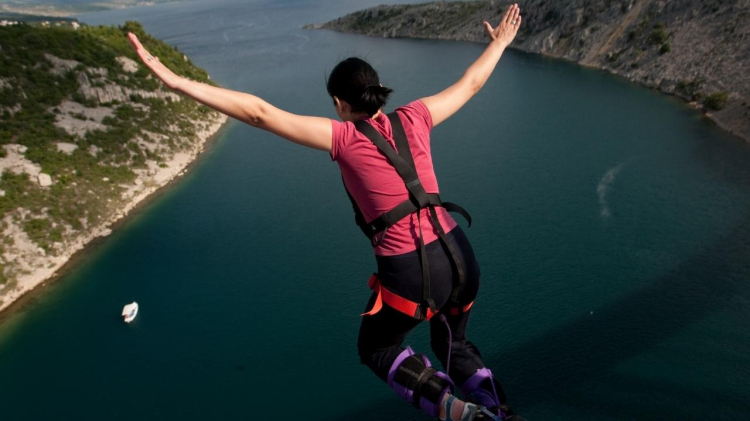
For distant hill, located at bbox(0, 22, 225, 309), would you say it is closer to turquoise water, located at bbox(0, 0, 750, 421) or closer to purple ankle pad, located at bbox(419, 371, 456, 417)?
turquoise water, located at bbox(0, 0, 750, 421)

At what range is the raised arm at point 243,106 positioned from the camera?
2.42m

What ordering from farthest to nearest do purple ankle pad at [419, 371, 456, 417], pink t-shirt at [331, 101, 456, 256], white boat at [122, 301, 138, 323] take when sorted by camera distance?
white boat at [122, 301, 138, 323] < purple ankle pad at [419, 371, 456, 417] < pink t-shirt at [331, 101, 456, 256]

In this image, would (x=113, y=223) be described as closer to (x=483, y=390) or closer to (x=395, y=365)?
(x=395, y=365)

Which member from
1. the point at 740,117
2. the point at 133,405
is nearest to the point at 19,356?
the point at 133,405

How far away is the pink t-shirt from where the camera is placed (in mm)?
2709

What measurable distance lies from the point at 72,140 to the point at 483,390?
36.8m

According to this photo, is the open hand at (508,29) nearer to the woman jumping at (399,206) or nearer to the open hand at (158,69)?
the woman jumping at (399,206)

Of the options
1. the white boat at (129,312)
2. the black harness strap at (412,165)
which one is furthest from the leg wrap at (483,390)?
the white boat at (129,312)

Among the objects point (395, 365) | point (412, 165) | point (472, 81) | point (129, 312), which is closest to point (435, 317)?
point (395, 365)

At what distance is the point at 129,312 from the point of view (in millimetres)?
21781

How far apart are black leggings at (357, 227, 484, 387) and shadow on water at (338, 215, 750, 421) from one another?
13.4 meters

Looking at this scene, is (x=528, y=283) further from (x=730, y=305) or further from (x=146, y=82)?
(x=146, y=82)

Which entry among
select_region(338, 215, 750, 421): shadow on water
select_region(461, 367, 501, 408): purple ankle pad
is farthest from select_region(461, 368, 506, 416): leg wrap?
select_region(338, 215, 750, 421): shadow on water

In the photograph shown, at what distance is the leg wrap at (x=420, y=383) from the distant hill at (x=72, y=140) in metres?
26.2
